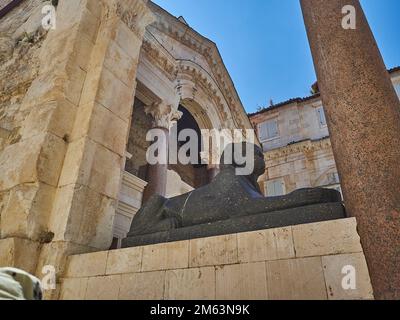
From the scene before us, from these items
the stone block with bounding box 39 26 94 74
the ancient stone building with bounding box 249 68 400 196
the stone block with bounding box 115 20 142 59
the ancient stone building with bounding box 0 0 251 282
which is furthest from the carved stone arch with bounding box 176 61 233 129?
the ancient stone building with bounding box 249 68 400 196

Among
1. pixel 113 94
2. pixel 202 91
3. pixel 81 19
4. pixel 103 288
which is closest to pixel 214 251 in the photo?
pixel 103 288

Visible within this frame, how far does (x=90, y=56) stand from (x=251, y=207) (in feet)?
10.5

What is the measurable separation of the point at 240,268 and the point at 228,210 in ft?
2.50

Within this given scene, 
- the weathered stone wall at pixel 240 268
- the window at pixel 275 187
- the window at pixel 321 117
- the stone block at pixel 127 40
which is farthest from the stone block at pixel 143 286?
the window at pixel 321 117

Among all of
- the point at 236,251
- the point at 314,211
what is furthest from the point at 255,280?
the point at 314,211

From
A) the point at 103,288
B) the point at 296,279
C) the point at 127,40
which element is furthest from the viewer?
the point at 127,40

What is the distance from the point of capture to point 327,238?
1.79m

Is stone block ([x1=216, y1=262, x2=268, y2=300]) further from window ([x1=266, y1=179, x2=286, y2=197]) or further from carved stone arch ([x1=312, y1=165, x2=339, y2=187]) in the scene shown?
window ([x1=266, y1=179, x2=286, y2=197])

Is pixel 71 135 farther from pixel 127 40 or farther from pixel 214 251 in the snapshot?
pixel 214 251

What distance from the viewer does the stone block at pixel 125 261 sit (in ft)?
8.17

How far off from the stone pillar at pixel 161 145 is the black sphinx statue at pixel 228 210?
9.77 feet

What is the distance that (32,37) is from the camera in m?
4.80

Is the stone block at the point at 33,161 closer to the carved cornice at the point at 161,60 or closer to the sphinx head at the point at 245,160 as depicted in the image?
the sphinx head at the point at 245,160

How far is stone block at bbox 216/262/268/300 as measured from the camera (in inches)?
72.9
